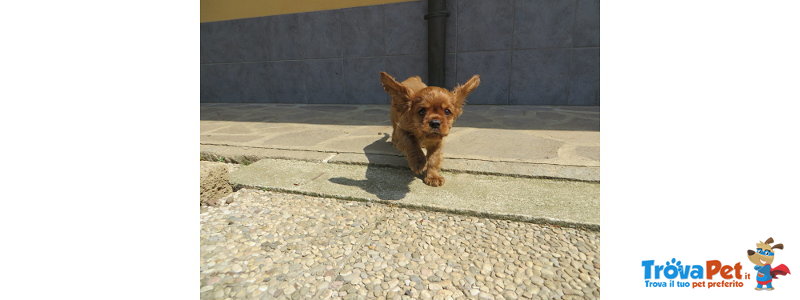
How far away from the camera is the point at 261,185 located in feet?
10.3

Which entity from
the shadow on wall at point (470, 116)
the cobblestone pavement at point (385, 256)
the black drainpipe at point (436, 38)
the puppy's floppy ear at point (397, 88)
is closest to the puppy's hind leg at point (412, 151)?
the puppy's floppy ear at point (397, 88)

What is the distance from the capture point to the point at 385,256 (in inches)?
78.7

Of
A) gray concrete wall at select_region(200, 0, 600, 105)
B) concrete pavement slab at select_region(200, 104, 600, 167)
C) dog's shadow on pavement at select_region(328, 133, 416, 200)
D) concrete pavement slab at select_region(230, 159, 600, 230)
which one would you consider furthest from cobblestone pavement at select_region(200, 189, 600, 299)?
gray concrete wall at select_region(200, 0, 600, 105)

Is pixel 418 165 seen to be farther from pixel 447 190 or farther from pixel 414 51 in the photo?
pixel 414 51

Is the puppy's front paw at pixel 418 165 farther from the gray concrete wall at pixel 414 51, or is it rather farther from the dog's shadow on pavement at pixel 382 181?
the gray concrete wall at pixel 414 51

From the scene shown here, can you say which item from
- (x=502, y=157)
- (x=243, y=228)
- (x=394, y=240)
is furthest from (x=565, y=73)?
(x=243, y=228)

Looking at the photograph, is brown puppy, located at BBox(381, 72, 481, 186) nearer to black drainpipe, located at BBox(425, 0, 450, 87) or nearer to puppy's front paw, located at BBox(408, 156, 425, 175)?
puppy's front paw, located at BBox(408, 156, 425, 175)

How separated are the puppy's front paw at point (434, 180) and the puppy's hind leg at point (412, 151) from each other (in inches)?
3.9

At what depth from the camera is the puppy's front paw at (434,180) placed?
9.91 ft

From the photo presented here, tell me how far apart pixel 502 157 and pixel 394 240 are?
1.75m

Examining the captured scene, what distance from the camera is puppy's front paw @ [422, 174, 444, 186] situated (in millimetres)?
3021

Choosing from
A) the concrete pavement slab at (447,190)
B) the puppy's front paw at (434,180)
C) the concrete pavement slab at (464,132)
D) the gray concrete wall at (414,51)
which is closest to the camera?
the concrete pavement slab at (447,190)
